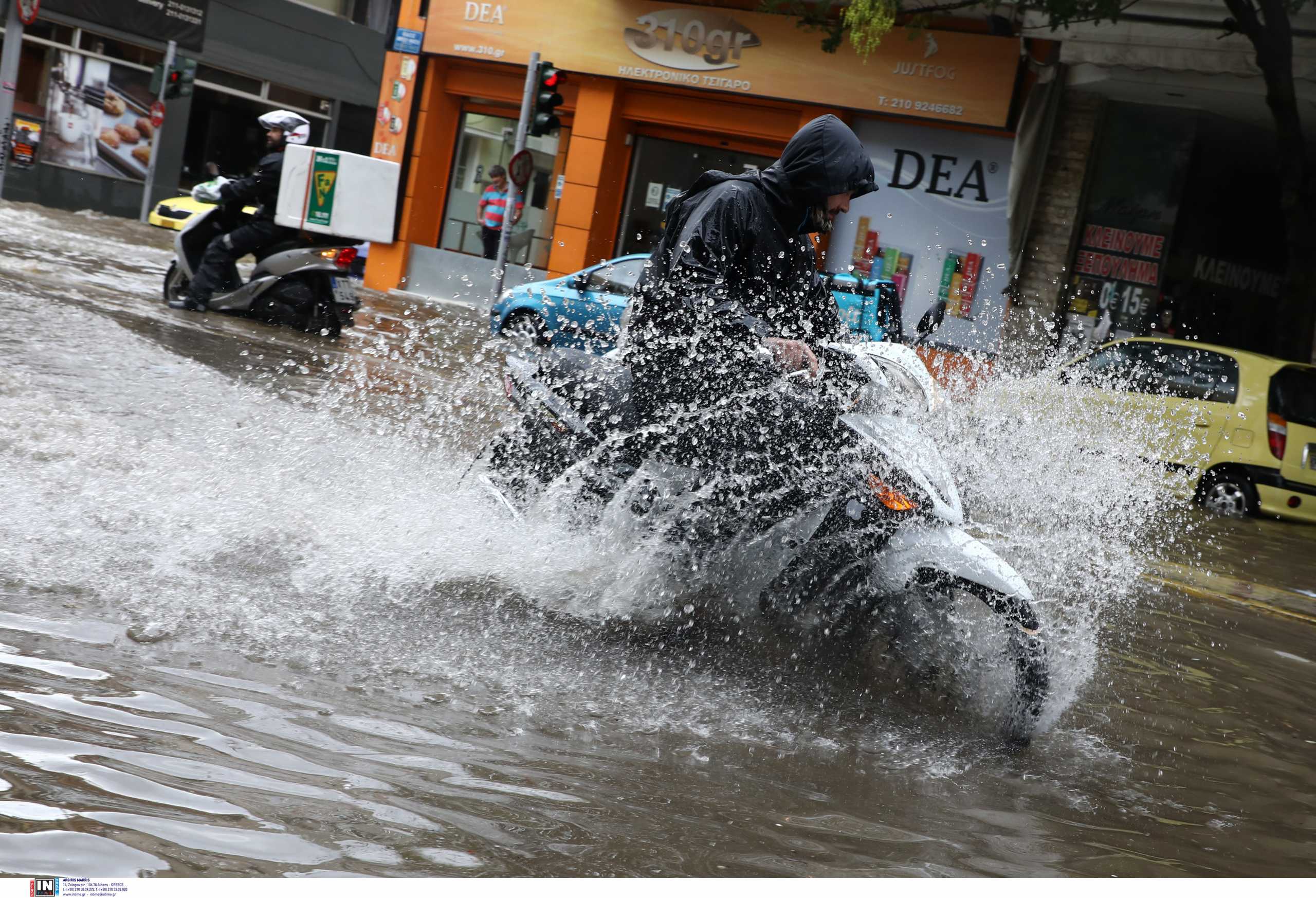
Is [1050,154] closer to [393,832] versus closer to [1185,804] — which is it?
[1185,804]

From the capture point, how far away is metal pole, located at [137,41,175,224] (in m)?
24.5

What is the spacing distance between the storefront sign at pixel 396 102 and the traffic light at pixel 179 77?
4.90 metres

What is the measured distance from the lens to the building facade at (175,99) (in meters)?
26.9

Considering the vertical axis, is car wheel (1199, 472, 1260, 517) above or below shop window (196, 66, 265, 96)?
below

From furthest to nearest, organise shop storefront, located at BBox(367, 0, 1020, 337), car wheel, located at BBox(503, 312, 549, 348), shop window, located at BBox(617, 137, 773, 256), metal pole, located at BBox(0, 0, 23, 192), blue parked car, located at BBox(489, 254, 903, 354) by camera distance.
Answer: shop window, located at BBox(617, 137, 773, 256), shop storefront, located at BBox(367, 0, 1020, 337), metal pole, located at BBox(0, 0, 23, 192), blue parked car, located at BBox(489, 254, 903, 354), car wheel, located at BBox(503, 312, 549, 348)

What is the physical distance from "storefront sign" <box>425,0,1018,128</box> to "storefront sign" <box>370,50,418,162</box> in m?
0.72

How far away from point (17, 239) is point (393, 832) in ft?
48.2

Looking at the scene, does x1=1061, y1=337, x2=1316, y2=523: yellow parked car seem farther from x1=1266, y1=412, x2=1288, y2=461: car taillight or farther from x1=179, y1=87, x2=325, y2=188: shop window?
x1=179, y1=87, x2=325, y2=188: shop window

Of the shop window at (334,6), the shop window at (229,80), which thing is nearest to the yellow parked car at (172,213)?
the shop window at (229,80)

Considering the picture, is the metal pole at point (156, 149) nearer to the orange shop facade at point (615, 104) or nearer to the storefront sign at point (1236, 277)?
the orange shop facade at point (615, 104)

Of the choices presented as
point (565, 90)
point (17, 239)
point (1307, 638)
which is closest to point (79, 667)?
point (1307, 638)

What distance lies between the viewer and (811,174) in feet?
14.4

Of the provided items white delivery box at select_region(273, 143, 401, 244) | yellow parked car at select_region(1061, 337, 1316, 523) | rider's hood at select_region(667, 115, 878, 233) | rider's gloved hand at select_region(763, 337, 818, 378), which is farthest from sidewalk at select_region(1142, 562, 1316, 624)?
white delivery box at select_region(273, 143, 401, 244)

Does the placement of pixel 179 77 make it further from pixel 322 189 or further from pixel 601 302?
pixel 322 189
